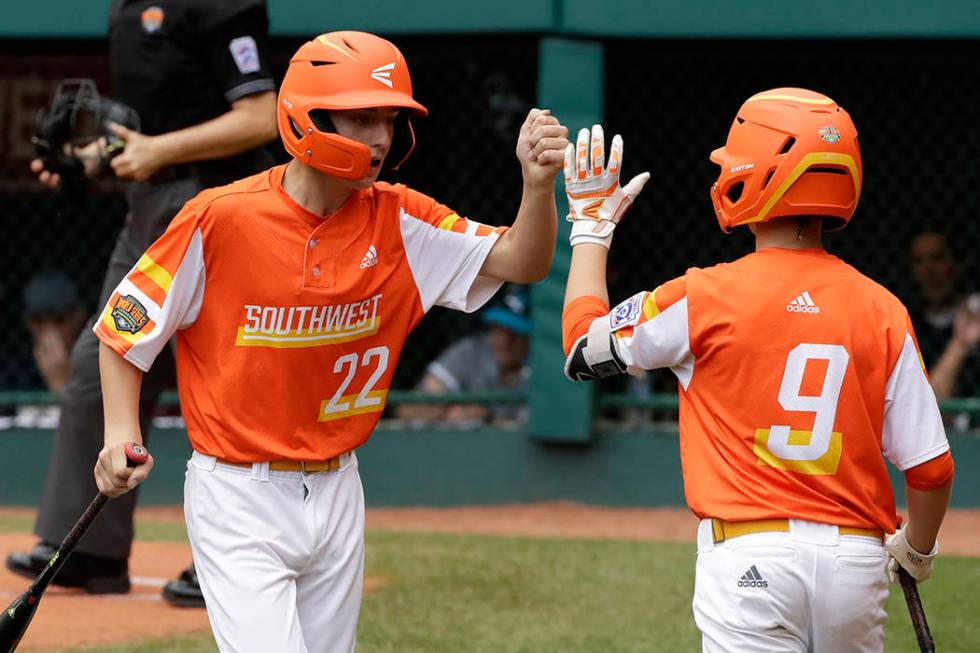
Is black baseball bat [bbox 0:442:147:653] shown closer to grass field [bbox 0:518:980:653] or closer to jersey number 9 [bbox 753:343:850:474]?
grass field [bbox 0:518:980:653]

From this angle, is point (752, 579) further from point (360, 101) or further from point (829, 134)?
point (360, 101)

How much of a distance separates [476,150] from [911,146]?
253cm

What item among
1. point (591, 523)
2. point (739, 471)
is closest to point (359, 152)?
point (739, 471)

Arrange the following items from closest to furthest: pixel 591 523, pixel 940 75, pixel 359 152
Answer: pixel 359 152 → pixel 591 523 → pixel 940 75

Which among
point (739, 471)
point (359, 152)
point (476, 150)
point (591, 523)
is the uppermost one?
point (359, 152)

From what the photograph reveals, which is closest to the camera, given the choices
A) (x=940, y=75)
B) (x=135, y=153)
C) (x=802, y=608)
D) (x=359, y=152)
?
(x=802, y=608)

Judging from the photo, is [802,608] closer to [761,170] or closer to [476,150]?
[761,170]

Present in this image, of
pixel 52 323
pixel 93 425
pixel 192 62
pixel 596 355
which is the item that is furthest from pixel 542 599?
pixel 52 323

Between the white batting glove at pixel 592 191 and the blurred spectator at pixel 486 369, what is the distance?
4685 mm

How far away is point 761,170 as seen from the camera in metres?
2.92

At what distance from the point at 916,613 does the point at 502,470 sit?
455 centimetres

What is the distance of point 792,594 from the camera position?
2756 millimetres

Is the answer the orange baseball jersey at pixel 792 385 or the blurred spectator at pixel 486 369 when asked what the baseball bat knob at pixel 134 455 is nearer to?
the orange baseball jersey at pixel 792 385

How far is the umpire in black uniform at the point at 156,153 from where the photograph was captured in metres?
4.70
